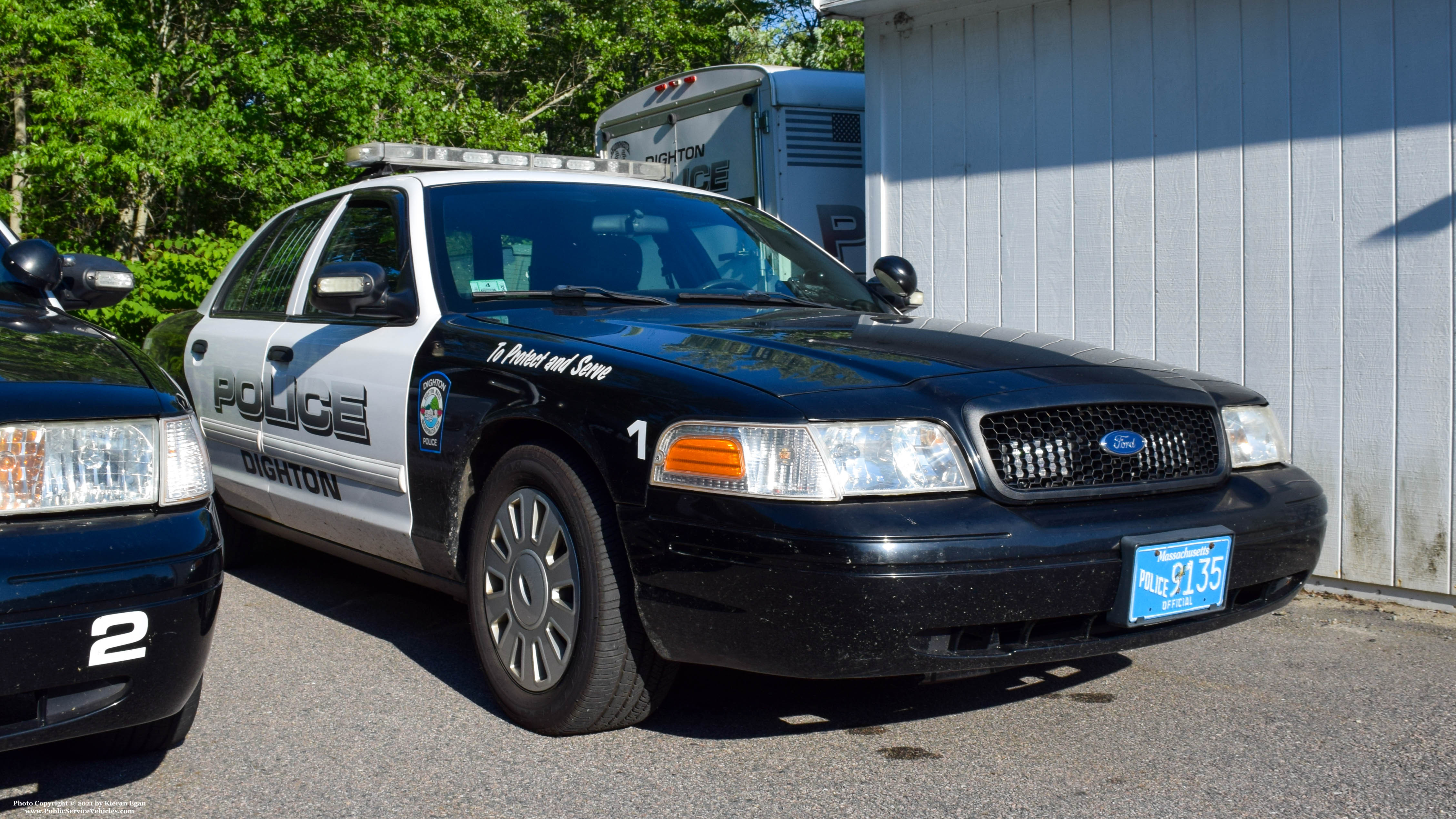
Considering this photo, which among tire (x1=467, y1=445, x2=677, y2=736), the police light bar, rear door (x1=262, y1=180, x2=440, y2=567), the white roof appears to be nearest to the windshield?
rear door (x1=262, y1=180, x2=440, y2=567)

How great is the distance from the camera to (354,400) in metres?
3.98

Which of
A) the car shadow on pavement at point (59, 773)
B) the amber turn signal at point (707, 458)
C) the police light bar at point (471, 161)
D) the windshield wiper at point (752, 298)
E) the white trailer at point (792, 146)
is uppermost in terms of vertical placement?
the white trailer at point (792, 146)

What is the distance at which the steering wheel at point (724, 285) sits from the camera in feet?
13.4

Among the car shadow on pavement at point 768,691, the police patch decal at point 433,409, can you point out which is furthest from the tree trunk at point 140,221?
the police patch decal at point 433,409

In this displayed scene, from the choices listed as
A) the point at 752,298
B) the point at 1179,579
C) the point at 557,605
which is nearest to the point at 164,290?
the point at 752,298

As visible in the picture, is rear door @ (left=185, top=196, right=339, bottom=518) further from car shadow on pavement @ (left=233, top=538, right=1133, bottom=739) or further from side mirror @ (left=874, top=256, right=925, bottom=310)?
side mirror @ (left=874, top=256, right=925, bottom=310)

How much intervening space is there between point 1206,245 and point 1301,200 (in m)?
0.45

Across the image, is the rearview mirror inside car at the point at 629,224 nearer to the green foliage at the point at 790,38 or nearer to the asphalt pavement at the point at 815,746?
the asphalt pavement at the point at 815,746

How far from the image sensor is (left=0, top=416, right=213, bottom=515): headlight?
7.81ft

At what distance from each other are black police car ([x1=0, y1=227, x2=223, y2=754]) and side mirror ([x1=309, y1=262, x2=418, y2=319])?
103cm

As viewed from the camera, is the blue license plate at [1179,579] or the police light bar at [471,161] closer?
the blue license plate at [1179,579]

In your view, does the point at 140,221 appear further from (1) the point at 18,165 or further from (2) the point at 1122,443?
(2) the point at 1122,443

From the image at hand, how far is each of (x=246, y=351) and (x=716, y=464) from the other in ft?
8.52

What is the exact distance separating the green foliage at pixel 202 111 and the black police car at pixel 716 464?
19.8ft
